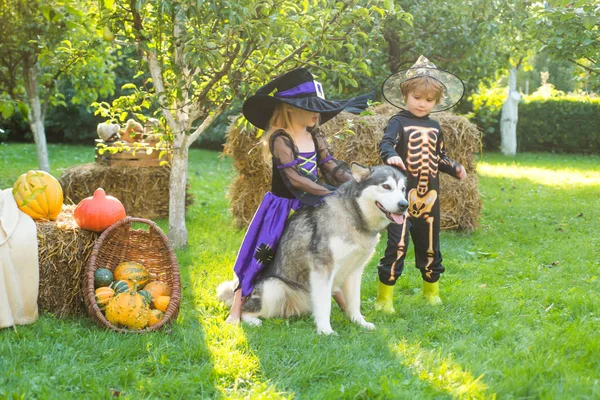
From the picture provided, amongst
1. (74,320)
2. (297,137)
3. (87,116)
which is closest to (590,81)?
(297,137)

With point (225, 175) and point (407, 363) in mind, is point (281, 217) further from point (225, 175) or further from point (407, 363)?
point (225, 175)

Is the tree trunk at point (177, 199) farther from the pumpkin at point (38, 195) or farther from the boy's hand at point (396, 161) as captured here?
the boy's hand at point (396, 161)

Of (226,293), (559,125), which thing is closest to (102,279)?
(226,293)

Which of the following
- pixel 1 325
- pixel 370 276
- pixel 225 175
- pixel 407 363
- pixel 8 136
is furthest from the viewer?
pixel 8 136

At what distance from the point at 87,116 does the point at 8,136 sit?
4180 mm

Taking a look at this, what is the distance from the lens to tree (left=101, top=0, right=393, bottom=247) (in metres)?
5.06

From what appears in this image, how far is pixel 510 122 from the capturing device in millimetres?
20781

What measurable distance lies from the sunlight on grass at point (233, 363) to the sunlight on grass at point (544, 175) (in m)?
10.9

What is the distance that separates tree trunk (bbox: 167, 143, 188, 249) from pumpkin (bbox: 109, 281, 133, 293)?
2.56m

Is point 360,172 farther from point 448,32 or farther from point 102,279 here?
point 448,32

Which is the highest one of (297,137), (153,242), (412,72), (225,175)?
(412,72)

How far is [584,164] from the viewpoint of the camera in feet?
58.4

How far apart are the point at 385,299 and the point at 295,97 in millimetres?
1826

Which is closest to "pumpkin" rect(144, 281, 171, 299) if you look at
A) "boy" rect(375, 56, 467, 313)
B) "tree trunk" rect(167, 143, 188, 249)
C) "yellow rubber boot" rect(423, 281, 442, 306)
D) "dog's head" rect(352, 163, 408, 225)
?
"dog's head" rect(352, 163, 408, 225)
